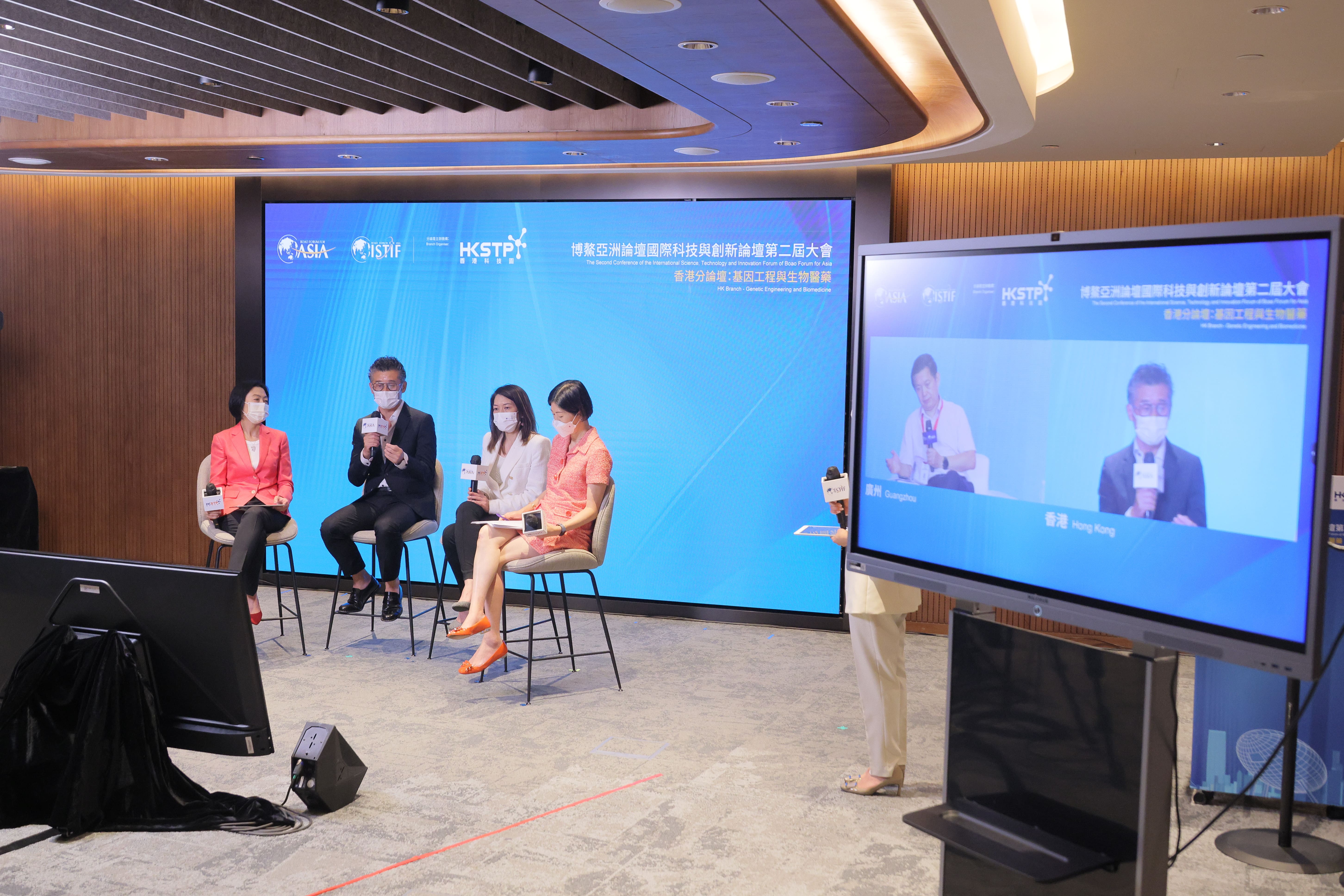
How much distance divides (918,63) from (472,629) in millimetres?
3203

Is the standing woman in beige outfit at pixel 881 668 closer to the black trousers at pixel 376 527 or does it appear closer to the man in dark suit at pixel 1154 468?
the man in dark suit at pixel 1154 468

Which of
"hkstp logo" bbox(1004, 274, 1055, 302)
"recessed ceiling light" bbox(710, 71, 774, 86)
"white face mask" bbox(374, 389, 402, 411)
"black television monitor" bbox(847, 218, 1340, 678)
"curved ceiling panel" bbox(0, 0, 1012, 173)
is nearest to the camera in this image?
"black television monitor" bbox(847, 218, 1340, 678)

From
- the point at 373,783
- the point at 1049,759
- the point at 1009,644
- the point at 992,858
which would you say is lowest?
the point at 373,783

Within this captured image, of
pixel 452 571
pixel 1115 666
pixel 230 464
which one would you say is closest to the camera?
pixel 1115 666

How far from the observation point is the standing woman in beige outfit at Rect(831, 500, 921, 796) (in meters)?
3.77

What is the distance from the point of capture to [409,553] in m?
6.84

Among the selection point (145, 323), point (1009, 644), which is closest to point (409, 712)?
point (1009, 644)

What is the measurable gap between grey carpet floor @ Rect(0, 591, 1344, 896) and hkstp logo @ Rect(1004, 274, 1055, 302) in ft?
5.84

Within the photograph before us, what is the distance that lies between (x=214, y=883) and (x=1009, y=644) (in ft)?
7.57

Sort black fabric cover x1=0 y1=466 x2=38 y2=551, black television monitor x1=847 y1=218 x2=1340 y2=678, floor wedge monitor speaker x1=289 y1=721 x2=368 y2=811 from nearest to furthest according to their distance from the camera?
black television monitor x1=847 y1=218 x2=1340 y2=678, floor wedge monitor speaker x1=289 y1=721 x2=368 y2=811, black fabric cover x1=0 y1=466 x2=38 y2=551

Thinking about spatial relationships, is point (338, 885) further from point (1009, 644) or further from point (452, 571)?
point (452, 571)

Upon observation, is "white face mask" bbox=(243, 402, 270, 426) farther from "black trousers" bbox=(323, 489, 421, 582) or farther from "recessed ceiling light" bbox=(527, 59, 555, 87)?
"recessed ceiling light" bbox=(527, 59, 555, 87)

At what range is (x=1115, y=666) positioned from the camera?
2230 millimetres

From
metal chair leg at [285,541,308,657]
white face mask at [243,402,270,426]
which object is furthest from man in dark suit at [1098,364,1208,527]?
white face mask at [243,402,270,426]
